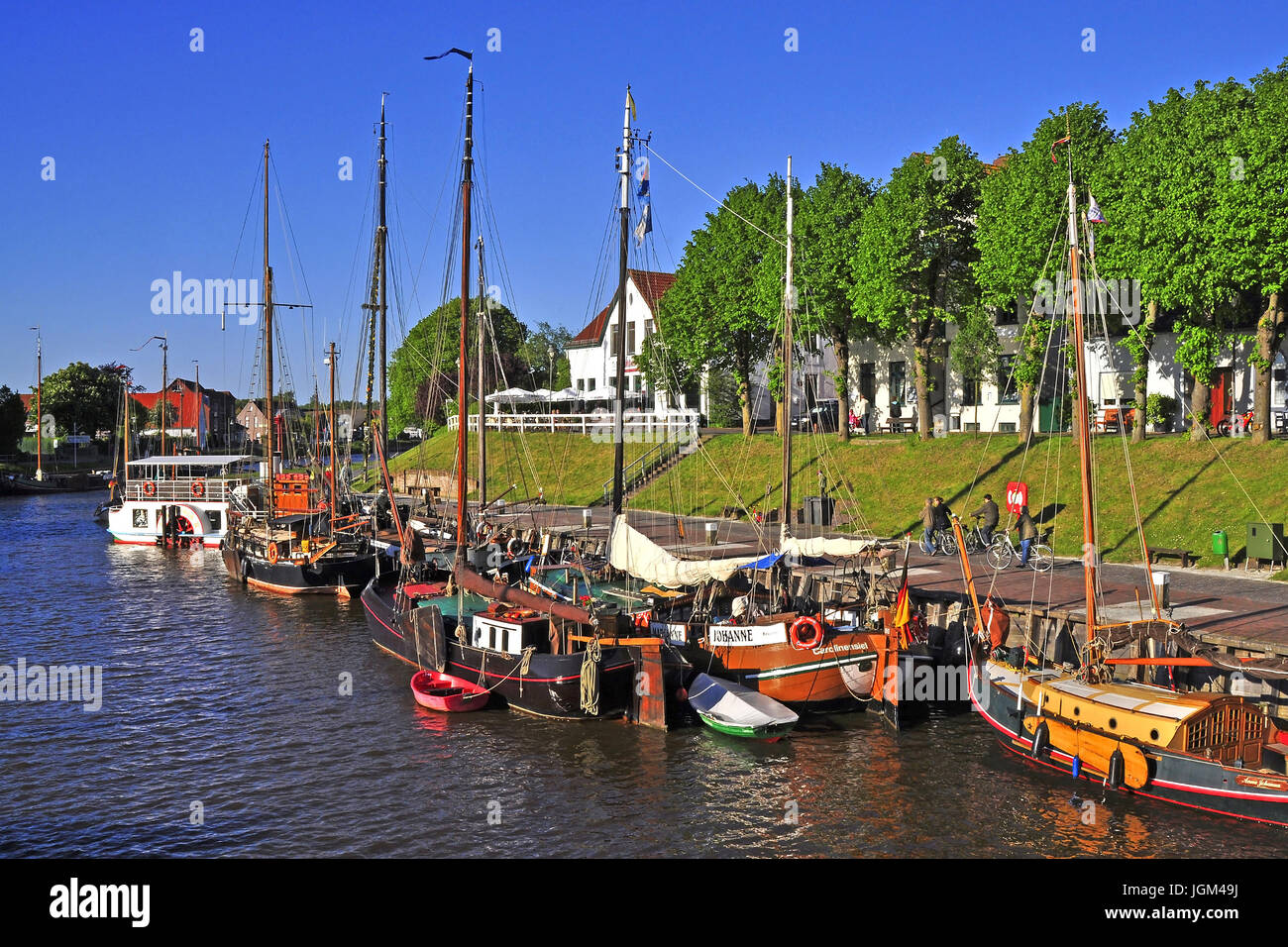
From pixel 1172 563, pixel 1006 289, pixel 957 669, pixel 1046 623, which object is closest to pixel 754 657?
pixel 957 669

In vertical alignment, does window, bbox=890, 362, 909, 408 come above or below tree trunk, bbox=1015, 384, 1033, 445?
above

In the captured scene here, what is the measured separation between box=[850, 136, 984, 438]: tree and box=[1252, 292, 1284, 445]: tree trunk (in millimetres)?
13173

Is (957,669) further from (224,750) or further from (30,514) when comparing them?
(30,514)

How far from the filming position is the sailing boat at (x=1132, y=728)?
17.4 m

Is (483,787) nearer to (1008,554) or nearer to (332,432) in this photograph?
(1008,554)

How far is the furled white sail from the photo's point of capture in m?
26.3

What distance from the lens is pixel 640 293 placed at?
79.5m

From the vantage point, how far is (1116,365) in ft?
152

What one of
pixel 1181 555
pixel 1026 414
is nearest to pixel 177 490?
pixel 1026 414

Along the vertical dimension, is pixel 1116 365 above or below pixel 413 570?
above

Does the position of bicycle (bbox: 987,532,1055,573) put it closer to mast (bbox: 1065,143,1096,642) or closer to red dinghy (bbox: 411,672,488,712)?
mast (bbox: 1065,143,1096,642)

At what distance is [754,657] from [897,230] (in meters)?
28.6

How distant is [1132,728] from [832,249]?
1380 inches

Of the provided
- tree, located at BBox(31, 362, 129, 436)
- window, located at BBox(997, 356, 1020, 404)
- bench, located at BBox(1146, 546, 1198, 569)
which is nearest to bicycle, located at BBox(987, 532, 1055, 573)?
bench, located at BBox(1146, 546, 1198, 569)
